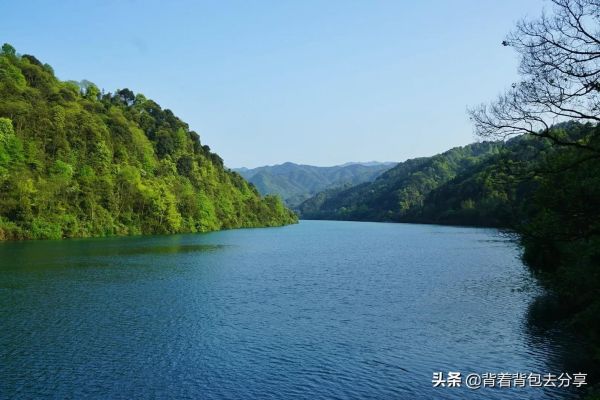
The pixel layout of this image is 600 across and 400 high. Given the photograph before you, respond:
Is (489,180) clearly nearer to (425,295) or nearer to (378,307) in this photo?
(378,307)

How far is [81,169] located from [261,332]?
97493 mm

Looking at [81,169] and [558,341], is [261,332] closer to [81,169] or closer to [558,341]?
[558,341]

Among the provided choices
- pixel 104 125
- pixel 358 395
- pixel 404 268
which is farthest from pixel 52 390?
pixel 104 125

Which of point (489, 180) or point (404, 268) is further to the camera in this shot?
point (404, 268)

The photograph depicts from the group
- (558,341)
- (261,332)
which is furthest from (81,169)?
(558,341)

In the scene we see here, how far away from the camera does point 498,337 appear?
30359 millimetres

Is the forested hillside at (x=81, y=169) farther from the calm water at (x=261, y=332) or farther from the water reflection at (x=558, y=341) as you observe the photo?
the water reflection at (x=558, y=341)

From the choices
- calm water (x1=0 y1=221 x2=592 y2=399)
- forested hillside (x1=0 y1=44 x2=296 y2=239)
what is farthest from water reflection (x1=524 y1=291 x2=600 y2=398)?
forested hillside (x1=0 y1=44 x2=296 y2=239)

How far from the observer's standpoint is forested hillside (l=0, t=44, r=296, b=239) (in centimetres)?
9762

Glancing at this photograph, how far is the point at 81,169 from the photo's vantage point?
373ft

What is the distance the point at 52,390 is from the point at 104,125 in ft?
406

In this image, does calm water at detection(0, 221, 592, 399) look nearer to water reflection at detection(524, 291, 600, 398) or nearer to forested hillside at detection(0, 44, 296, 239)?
water reflection at detection(524, 291, 600, 398)

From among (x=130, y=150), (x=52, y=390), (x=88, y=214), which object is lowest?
(x=52, y=390)

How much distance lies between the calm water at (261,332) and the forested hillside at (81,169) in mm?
42539
